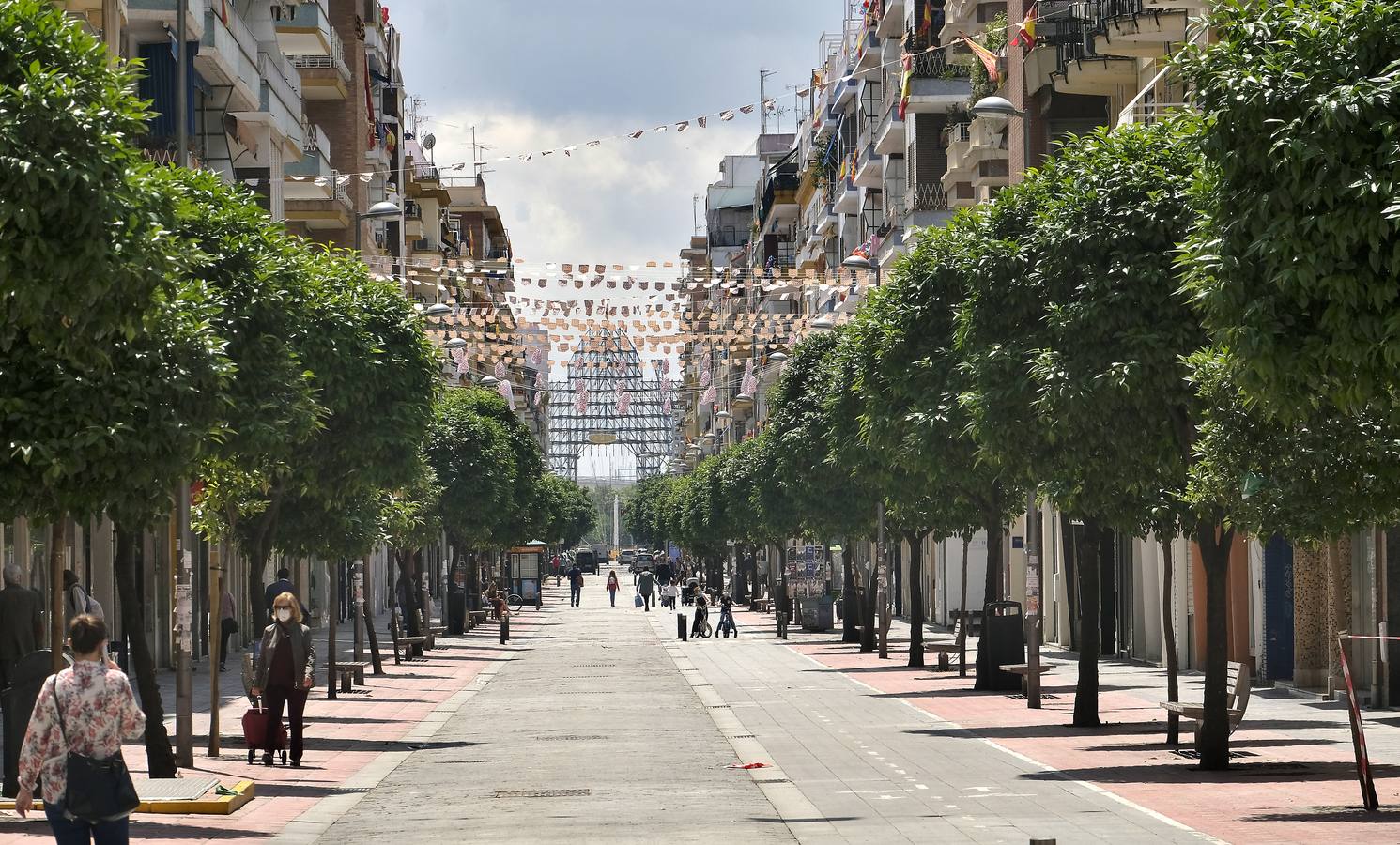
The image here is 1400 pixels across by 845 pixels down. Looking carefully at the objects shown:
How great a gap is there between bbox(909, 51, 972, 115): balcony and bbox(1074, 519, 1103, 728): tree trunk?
154 ft

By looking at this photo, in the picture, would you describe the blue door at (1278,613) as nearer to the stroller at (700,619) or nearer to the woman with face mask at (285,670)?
the woman with face mask at (285,670)

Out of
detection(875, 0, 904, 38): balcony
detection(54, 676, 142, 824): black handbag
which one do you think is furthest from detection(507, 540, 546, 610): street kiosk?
detection(54, 676, 142, 824): black handbag

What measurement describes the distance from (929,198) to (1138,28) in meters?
31.1

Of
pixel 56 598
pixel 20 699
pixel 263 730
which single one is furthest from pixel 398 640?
pixel 20 699

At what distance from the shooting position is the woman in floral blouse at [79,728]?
1104 centimetres

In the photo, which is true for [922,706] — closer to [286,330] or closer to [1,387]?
[286,330]

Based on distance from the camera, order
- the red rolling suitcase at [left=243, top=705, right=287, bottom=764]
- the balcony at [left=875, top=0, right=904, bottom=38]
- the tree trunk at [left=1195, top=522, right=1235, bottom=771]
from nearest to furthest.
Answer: the tree trunk at [left=1195, top=522, right=1235, bottom=771]
the red rolling suitcase at [left=243, top=705, right=287, bottom=764]
the balcony at [left=875, top=0, right=904, bottom=38]

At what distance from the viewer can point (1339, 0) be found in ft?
45.1

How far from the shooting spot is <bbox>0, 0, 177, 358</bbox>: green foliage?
1275 cm

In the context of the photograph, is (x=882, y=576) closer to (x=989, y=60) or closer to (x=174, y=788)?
(x=989, y=60)

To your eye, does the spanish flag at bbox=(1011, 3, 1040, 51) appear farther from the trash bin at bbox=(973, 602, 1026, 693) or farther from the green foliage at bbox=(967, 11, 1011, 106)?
the trash bin at bbox=(973, 602, 1026, 693)

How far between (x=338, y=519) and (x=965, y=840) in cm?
1946

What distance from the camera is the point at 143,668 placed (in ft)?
64.2

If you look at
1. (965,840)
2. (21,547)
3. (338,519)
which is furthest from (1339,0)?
(21,547)
